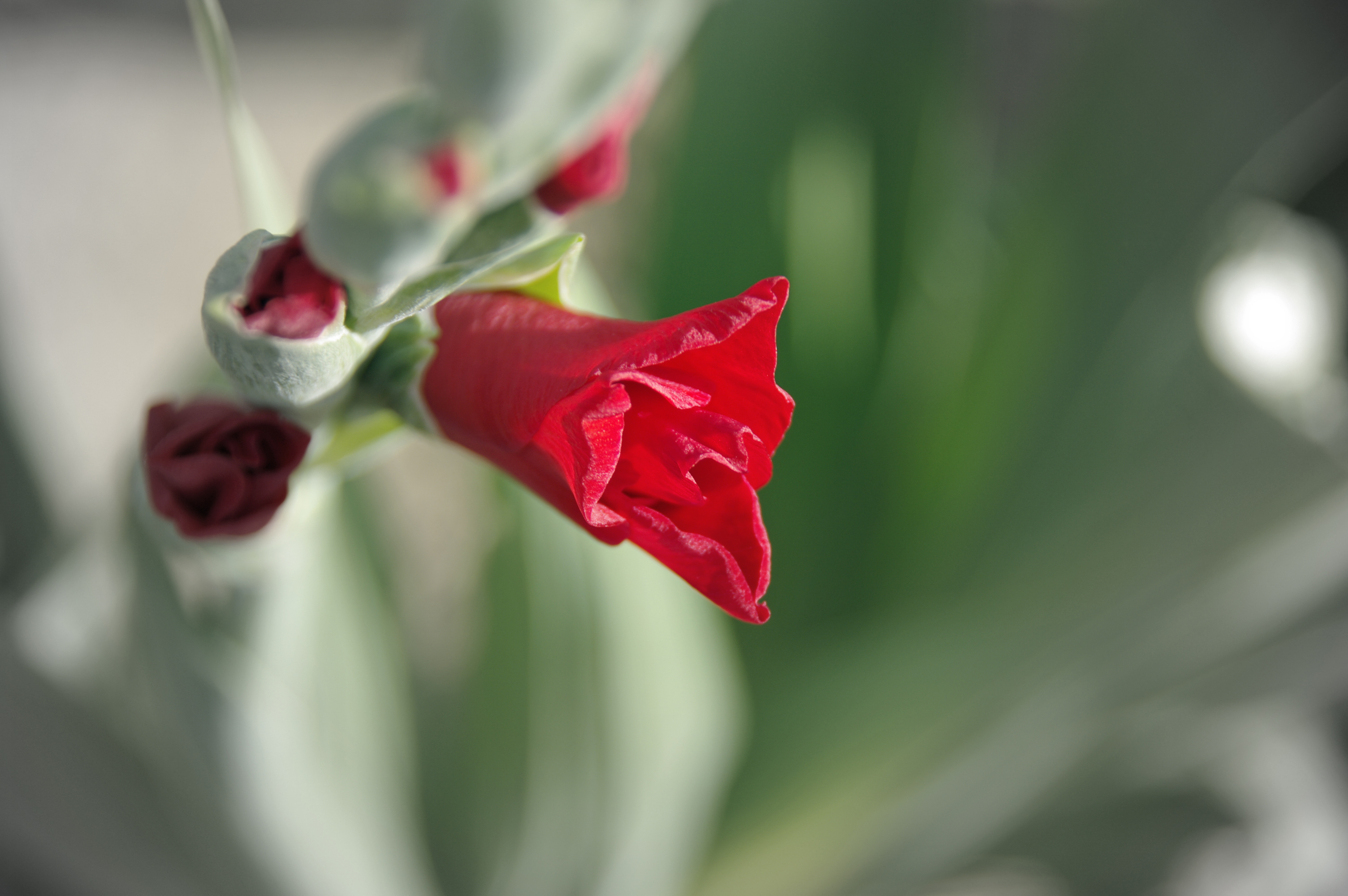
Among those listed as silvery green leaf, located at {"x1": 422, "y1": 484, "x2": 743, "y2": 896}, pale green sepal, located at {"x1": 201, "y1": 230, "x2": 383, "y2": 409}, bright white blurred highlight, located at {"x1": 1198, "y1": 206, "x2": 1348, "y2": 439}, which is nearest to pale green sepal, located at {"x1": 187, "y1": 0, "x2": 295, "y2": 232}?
pale green sepal, located at {"x1": 201, "y1": 230, "x2": 383, "y2": 409}

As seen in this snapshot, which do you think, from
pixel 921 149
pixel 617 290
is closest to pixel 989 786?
pixel 921 149

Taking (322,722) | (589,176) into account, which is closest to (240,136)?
(589,176)

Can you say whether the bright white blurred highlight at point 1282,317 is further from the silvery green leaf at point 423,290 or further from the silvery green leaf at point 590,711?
the silvery green leaf at point 423,290

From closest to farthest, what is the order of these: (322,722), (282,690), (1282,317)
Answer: (282,690), (322,722), (1282,317)

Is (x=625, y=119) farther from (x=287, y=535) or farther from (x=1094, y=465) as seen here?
(x=1094, y=465)

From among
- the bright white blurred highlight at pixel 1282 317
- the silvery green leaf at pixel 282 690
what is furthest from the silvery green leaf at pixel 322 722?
the bright white blurred highlight at pixel 1282 317

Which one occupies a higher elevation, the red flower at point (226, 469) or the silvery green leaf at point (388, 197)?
the silvery green leaf at point (388, 197)

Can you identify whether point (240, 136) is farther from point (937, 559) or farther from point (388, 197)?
point (937, 559)
